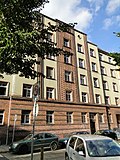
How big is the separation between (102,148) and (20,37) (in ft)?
15.5

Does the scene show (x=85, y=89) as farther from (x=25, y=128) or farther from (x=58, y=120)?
(x=25, y=128)

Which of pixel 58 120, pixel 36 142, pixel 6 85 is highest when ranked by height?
pixel 6 85

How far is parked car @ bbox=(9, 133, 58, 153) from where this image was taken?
14098mm

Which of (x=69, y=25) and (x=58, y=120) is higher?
(x=69, y=25)

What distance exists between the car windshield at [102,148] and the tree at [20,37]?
354 cm

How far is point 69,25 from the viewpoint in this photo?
313 inches

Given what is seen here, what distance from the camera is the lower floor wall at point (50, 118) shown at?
19703mm

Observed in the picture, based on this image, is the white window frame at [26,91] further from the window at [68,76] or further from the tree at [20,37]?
the tree at [20,37]

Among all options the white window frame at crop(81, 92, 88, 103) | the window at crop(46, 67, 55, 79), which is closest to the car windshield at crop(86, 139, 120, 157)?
the window at crop(46, 67, 55, 79)

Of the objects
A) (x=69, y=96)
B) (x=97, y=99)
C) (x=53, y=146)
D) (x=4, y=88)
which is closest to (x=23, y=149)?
Answer: (x=53, y=146)

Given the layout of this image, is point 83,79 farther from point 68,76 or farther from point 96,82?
point 68,76

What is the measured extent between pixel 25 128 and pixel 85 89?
1217cm

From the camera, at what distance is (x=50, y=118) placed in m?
23.3

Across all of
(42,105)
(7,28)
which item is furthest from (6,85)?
(7,28)
